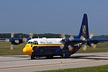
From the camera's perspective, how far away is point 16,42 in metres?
47.5

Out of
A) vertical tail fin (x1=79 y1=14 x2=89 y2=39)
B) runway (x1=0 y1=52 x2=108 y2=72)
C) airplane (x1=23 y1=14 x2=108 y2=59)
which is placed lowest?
runway (x1=0 y1=52 x2=108 y2=72)

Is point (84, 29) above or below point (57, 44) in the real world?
above

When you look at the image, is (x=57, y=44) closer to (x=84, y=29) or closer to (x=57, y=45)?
(x=57, y=45)

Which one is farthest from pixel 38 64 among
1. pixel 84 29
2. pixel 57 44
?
pixel 84 29

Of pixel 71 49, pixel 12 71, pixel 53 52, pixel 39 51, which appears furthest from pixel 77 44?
pixel 12 71

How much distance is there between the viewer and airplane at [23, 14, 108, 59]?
41.0m

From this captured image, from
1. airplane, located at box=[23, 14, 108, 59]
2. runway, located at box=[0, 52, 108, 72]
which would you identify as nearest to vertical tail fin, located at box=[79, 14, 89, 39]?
airplane, located at box=[23, 14, 108, 59]

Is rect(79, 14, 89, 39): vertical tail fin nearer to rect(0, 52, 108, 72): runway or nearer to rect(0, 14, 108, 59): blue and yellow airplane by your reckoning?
rect(0, 14, 108, 59): blue and yellow airplane

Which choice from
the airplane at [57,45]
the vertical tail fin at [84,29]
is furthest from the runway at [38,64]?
the vertical tail fin at [84,29]

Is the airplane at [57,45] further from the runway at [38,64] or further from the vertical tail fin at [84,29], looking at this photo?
the runway at [38,64]

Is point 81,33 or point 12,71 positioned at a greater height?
point 81,33

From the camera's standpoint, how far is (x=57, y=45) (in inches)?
1754

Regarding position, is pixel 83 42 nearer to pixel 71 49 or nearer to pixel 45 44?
pixel 71 49

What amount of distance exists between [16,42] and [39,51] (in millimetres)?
7481
